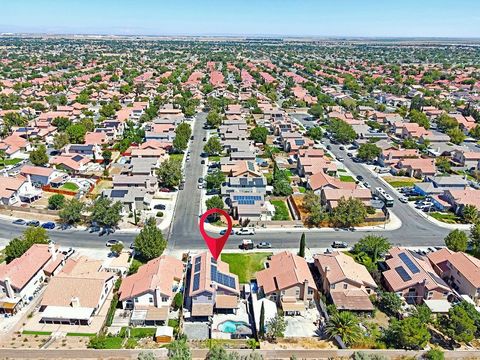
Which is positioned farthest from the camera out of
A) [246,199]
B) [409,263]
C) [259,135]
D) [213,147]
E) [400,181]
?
[259,135]

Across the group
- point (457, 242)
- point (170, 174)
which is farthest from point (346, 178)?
point (170, 174)

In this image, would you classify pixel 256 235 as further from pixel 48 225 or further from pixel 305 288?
pixel 48 225

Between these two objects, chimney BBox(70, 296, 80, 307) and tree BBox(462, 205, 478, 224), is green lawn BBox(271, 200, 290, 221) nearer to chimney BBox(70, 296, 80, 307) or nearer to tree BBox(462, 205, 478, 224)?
tree BBox(462, 205, 478, 224)

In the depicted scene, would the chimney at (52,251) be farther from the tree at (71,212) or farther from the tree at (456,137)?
the tree at (456,137)

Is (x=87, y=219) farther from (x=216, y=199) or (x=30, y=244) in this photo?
(x=216, y=199)

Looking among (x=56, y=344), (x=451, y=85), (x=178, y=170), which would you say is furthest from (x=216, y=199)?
(x=451, y=85)

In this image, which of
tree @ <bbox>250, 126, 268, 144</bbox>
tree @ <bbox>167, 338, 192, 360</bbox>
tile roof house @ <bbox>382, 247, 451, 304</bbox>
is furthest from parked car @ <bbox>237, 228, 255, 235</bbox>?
tree @ <bbox>250, 126, 268, 144</bbox>

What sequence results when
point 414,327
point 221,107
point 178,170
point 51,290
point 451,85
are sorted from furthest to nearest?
point 451,85
point 221,107
point 178,170
point 51,290
point 414,327
